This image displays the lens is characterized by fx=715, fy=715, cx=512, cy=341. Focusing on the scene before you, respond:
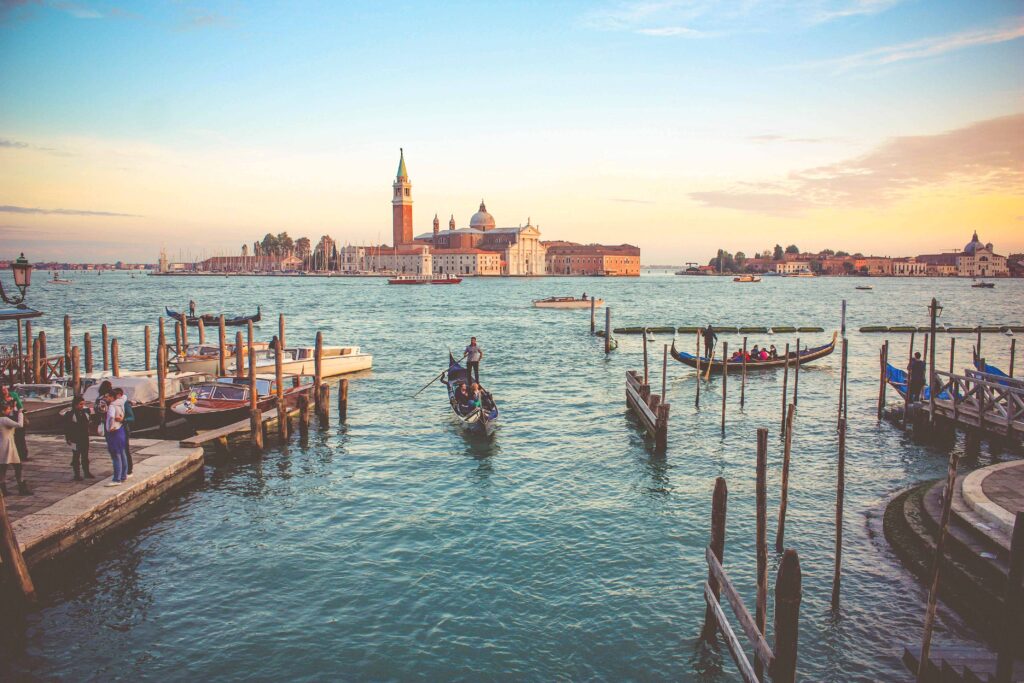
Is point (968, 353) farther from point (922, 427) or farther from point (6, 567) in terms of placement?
point (6, 567)

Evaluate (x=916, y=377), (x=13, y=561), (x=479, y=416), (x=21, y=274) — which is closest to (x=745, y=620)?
(x=13, y=561)

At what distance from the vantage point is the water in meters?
6.92

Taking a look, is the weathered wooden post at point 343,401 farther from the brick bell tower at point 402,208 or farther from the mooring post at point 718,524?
the brick bell tower at point 402,208

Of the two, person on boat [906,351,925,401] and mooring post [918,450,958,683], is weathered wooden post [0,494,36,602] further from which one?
person on boat [906,351,925,401]

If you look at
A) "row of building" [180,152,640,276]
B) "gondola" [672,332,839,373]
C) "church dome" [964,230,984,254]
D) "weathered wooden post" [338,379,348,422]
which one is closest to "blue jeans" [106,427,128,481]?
"weathered wooden post" [338,379,348,422]

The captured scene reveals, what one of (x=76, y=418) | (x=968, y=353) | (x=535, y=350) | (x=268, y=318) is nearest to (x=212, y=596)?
(x=76, y=418)

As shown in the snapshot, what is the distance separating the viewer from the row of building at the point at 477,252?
145 metres

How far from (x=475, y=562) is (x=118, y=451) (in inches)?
204

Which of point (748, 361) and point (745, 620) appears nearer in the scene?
point (745, 620)

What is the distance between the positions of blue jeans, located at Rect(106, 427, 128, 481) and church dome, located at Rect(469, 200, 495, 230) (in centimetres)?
15091

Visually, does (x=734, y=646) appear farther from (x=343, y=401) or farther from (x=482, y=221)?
(x=482, y=221)

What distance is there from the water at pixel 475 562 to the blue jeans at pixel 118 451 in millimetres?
747

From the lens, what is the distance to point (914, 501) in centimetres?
991

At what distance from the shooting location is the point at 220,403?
1519cm
